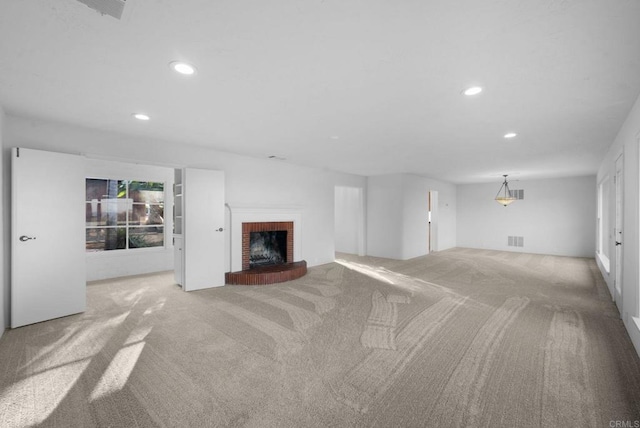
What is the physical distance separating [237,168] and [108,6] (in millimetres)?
3912

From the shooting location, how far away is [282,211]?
20.0 ft

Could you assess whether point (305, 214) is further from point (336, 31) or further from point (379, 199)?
point (336, 31)

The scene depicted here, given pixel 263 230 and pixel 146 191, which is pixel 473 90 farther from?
pixel 146 191

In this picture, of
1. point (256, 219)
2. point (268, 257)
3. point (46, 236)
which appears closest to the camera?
point (46, 236)

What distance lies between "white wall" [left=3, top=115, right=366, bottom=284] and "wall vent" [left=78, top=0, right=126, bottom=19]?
2.93 meters

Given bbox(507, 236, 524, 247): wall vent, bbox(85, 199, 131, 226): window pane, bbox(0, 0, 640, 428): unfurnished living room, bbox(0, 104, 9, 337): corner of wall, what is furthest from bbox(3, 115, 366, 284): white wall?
bbox(507, 236, 524, 247): wall vent

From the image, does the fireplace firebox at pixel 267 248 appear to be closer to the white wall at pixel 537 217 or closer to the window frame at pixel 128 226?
the window frame at pixel 128 226

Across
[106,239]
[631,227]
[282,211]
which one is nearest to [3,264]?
[106,239]

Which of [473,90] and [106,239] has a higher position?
[473,90]

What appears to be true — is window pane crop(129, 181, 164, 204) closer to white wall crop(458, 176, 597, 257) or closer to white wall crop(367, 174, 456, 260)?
white wall crop(367, 174, 456, 260)

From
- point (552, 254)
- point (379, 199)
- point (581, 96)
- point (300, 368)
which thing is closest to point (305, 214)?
point (379, 199)

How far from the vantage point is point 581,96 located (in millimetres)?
2740

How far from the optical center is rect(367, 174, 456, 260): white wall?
26.0 feet

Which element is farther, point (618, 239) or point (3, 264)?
point (618, 239)
